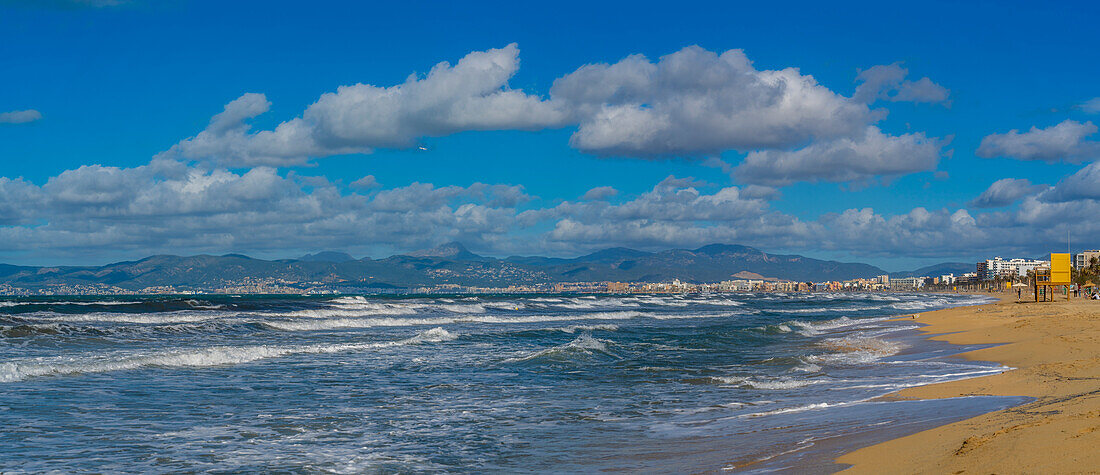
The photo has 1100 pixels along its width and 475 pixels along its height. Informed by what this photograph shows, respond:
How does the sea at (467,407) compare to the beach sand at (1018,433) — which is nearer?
the beach sand at (1018,433)

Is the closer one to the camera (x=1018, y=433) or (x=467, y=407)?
(x=1018, y=433)

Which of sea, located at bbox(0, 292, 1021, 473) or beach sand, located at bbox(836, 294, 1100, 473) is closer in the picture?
beach sand, located at bbox(836, 294, 1100, 473)

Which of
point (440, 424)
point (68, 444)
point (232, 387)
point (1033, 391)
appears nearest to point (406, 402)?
point (440, 424)

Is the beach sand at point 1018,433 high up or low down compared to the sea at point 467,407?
up

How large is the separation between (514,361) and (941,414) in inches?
509

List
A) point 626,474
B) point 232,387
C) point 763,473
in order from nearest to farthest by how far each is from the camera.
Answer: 1. point 763,473
2. point 626,474
3. point 232,387

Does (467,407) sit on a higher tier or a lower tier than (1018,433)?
lower

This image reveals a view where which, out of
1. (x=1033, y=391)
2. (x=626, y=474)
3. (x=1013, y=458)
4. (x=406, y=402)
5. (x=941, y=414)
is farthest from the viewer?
(x=406, y=402)

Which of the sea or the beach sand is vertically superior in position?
the beach sand

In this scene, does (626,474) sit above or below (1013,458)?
below

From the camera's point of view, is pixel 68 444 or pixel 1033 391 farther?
pixel 1033 391

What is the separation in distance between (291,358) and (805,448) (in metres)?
17.3

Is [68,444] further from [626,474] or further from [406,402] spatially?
[626,474]

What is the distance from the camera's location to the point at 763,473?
24.1 ft
